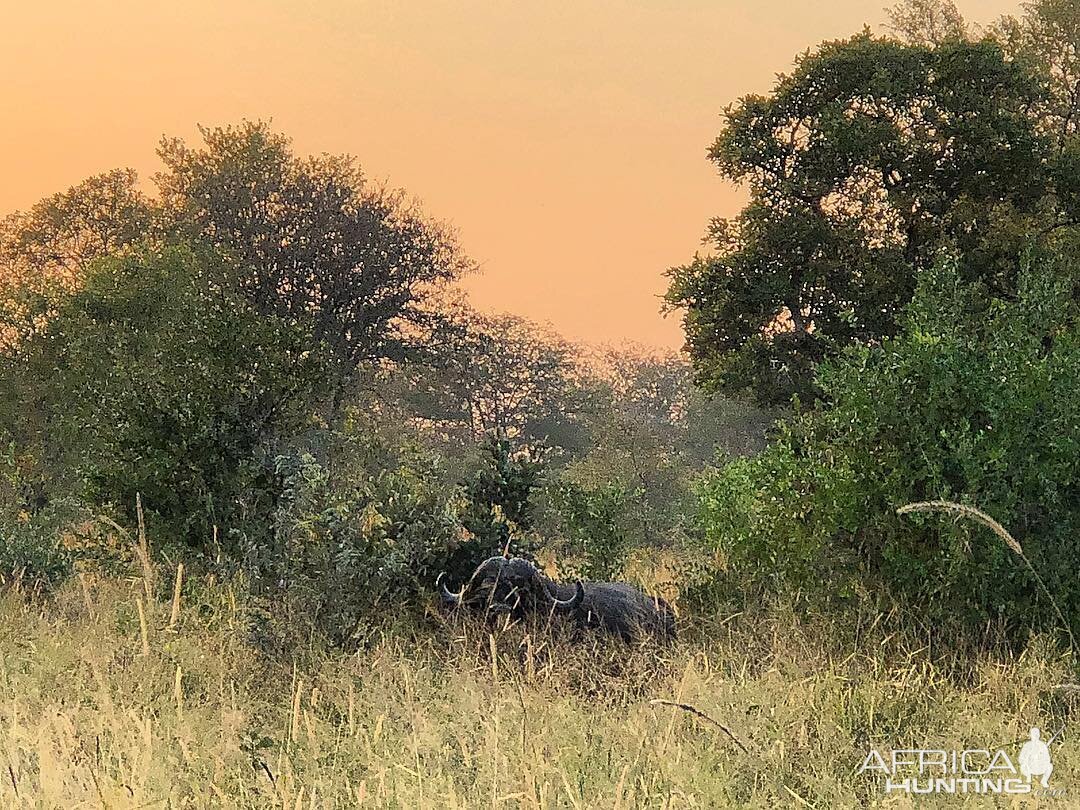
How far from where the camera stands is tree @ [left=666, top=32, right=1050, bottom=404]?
17.9 metres

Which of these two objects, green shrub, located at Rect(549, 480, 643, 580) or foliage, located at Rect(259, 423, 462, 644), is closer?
foliage, located at Rect(259, 423, 462, 644)

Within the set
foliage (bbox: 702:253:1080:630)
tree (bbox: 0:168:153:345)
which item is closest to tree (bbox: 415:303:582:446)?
tree (bbox: 0:168:153:345)

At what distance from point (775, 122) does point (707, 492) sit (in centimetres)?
823

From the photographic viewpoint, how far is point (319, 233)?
84.9ft

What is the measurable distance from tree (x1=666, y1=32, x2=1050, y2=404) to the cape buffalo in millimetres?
9871

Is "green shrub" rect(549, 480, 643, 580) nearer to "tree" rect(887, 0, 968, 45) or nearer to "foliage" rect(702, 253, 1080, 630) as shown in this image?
"foliage" rect(702, 253, 1080, 630)

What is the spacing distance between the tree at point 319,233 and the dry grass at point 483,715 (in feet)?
58.1

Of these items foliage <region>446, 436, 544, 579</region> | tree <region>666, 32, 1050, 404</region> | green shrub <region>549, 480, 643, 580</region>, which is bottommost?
green shrub <region>549, 480, 643, 580</region>

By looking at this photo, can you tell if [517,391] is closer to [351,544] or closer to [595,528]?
[595,528]

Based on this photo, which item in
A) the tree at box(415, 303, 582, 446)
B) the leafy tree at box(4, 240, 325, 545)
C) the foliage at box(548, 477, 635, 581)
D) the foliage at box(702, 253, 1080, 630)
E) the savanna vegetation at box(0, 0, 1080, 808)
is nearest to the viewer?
the savanna vegetation at box(0, 0, 1080, 808)

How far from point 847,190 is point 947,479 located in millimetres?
11744

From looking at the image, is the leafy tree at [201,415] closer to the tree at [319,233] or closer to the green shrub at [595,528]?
the green shrub at [595,528]

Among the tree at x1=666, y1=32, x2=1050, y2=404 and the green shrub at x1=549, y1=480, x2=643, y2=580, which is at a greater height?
the tree at x1=666, y1=32, x2=1050, y2=404

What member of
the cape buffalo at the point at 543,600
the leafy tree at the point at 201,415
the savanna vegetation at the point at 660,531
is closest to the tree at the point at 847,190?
the savanna vegetation at the point at 660,531
